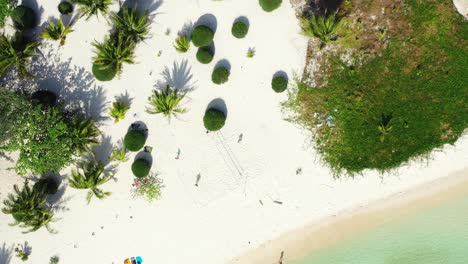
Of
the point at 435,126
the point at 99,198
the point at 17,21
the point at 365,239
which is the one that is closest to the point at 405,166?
the point at 435,126

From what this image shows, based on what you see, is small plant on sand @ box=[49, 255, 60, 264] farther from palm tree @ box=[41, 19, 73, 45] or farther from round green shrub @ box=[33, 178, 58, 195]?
palm tree @ box=[41, 19, 73, 45]

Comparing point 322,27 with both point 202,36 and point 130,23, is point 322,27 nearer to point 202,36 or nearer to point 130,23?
point 202,36

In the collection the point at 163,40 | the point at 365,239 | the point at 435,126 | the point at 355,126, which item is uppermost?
the point at 163,40

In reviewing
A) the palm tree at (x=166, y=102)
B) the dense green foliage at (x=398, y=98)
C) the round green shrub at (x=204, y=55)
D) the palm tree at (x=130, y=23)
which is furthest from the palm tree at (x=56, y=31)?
the dense green foliage at (x=398, y=98)

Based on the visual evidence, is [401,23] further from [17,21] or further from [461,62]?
[17,21]

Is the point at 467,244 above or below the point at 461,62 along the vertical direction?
below

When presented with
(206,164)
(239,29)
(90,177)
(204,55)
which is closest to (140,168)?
(90,177)

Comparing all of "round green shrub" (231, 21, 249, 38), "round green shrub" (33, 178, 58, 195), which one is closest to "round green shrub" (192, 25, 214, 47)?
"round green shrub" (231, 21, 249, 38)

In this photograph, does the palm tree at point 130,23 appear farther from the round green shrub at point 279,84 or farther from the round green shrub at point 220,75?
the round green shrub at point 279,84
